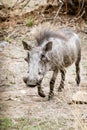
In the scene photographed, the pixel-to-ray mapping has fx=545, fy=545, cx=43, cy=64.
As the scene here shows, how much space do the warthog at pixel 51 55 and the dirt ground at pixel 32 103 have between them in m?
0.30

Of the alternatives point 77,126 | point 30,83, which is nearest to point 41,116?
point 30,83

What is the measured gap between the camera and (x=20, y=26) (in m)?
15.1

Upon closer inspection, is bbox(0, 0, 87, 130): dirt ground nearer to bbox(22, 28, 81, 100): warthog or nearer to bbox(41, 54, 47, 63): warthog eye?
bbox(22, 28, 81, 100): warthog

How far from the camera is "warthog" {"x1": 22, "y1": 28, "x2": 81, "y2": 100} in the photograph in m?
8.36

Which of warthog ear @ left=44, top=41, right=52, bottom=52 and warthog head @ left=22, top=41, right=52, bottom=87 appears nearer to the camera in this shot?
warthog head @ left=22, top=41, right=52, bottom=87

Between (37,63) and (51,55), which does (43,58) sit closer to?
(37,63)

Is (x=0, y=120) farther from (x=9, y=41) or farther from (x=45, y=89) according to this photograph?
(x=9, y=41)

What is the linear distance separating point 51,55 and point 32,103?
85 cm

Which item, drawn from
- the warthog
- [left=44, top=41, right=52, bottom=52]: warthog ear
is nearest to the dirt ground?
the warthog

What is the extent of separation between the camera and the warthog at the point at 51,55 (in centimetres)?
836

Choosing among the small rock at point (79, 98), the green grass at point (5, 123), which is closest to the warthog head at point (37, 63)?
the small rock at point (79, 98)

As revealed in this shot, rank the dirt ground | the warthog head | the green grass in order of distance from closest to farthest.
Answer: the green grass < the dirt ground < the warthog head

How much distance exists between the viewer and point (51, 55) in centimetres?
891

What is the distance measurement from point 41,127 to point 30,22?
786 centimetres
